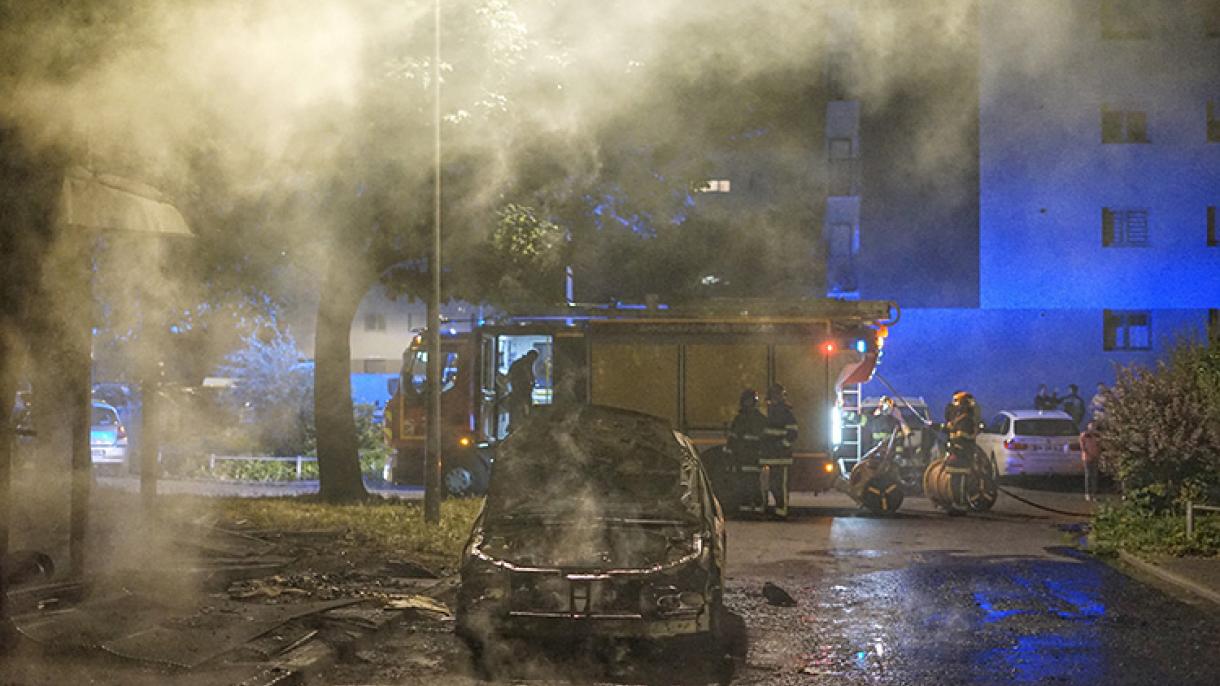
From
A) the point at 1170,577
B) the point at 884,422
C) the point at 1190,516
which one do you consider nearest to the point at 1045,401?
the point at 884,422

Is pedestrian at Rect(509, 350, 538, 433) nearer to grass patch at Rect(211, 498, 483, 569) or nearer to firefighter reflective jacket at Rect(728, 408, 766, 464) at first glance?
grass patch at Rect(211, 498, 483, 569)

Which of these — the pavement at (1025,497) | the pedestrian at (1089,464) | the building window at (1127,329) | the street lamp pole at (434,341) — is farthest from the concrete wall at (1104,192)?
the street lamp pole at (434,341)

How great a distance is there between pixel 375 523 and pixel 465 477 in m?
5.91

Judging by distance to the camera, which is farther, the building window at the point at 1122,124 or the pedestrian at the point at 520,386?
the building window at the point at 1122,124

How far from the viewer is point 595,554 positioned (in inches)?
316

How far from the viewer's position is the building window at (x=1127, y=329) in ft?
109

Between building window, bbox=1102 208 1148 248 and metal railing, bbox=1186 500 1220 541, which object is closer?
metal railing, bbox=1186 500 1220 541

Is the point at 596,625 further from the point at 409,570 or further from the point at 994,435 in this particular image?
the point at 994,435

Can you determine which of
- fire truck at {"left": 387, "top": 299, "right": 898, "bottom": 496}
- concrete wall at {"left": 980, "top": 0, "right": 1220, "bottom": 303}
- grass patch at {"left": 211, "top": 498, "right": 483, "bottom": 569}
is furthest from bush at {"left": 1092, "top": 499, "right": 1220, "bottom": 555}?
concrete wall at {"left": 980, "top": 0, "right": 1220, "bottom": 303}

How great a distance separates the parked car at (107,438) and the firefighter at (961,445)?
50.8 feet

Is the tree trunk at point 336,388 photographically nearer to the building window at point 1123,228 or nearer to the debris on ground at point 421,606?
the debris on ground at point 421,606

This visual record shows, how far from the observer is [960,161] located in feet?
112

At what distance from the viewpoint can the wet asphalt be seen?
777cm

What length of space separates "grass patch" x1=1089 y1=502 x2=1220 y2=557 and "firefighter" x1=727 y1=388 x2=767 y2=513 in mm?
4312
